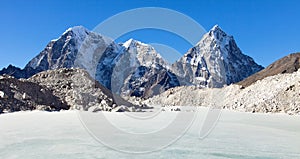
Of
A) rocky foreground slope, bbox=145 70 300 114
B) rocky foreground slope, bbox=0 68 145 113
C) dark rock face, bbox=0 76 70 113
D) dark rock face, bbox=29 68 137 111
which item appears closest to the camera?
dark rock face, bbox=0 76 70 113

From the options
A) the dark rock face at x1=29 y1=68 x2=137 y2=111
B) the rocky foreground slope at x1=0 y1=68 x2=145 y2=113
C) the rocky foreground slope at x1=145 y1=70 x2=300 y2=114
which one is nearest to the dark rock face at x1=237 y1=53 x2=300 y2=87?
the rocky foreground slope at x1=145 y1=70 x2=300 y2=114

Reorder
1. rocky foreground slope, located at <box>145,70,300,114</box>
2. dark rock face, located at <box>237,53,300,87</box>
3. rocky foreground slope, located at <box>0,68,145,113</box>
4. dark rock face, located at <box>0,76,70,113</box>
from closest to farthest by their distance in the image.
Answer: dark rock face, located at <box>0,76,70,113</box> < rocky foreground slope, located at <box>0,68,145,113</box> < rocky foreground slope, located at <box>145,70,300,114</box> < dark rock face, located at <box>237,53,300,87</box>

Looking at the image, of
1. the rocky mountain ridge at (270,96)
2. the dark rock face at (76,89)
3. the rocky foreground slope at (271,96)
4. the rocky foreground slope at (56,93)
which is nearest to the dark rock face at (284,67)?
the rocky mountain ridge at (270,96)

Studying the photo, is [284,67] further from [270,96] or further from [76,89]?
[76,89]

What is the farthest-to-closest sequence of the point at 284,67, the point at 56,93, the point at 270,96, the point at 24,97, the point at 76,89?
1. the point at 284,67
2. the point at 270,96
3. the point at 76,89
4. the point at 56,93
5. the point at 24,97

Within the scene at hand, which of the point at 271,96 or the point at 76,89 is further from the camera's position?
the point at 271,96

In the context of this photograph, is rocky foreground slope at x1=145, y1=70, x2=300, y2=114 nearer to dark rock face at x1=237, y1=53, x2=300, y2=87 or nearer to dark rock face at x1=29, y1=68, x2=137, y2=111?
dark rock face at x1=237, y1=53, x2=300, y2=87

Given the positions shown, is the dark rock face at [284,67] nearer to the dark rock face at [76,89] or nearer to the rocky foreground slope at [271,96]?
the rocky foreground slope at [271,96]

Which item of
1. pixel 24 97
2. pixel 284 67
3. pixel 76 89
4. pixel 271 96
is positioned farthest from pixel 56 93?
pixel 284 67

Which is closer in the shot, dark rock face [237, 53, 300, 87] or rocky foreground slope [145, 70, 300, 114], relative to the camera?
rocky foreground slope [145, 70, 300, 114]
